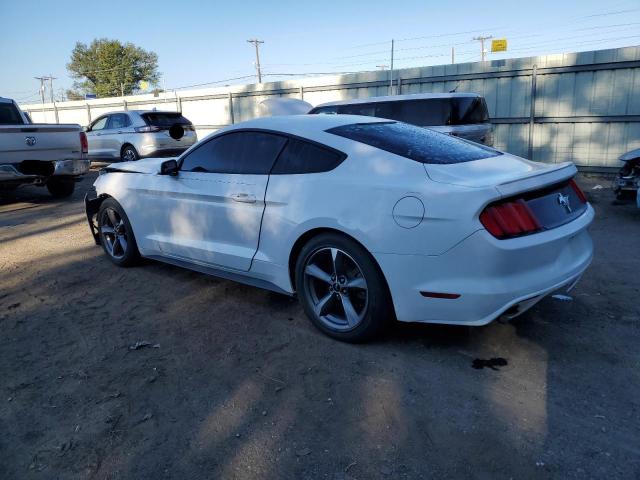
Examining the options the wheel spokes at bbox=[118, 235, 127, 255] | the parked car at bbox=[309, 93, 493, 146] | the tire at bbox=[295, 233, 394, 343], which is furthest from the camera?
the parked car at bbox=[309, 93, 493, 146]

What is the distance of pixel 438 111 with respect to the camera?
373 inches

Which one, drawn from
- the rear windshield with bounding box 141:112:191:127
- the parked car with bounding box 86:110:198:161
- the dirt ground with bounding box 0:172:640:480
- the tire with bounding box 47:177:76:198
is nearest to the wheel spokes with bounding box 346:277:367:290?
the dirt ground with bounding box 0:172:640:480

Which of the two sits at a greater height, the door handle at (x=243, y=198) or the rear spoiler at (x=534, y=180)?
the rear spoiler at (x=534, y=180)

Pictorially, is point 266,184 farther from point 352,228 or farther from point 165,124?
point 165,124

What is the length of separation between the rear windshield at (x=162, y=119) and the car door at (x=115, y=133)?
651 mm

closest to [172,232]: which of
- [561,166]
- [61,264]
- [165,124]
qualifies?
[61,264]

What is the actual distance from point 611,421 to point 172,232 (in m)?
3.56

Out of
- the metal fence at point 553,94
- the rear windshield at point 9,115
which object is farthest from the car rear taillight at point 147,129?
the metal fence at point 553,94

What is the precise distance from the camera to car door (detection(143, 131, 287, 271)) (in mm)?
3911

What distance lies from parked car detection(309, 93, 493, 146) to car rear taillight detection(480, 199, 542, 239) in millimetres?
6390

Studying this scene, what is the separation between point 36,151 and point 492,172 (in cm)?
835

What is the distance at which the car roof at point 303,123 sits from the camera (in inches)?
150

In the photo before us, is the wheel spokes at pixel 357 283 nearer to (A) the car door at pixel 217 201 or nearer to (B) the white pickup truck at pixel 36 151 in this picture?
(A) the car door at pixel 217 201

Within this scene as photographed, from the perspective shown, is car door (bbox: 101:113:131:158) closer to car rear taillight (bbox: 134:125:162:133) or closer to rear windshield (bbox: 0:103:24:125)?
car rear taillight (bbox: 134:125:162:133)
